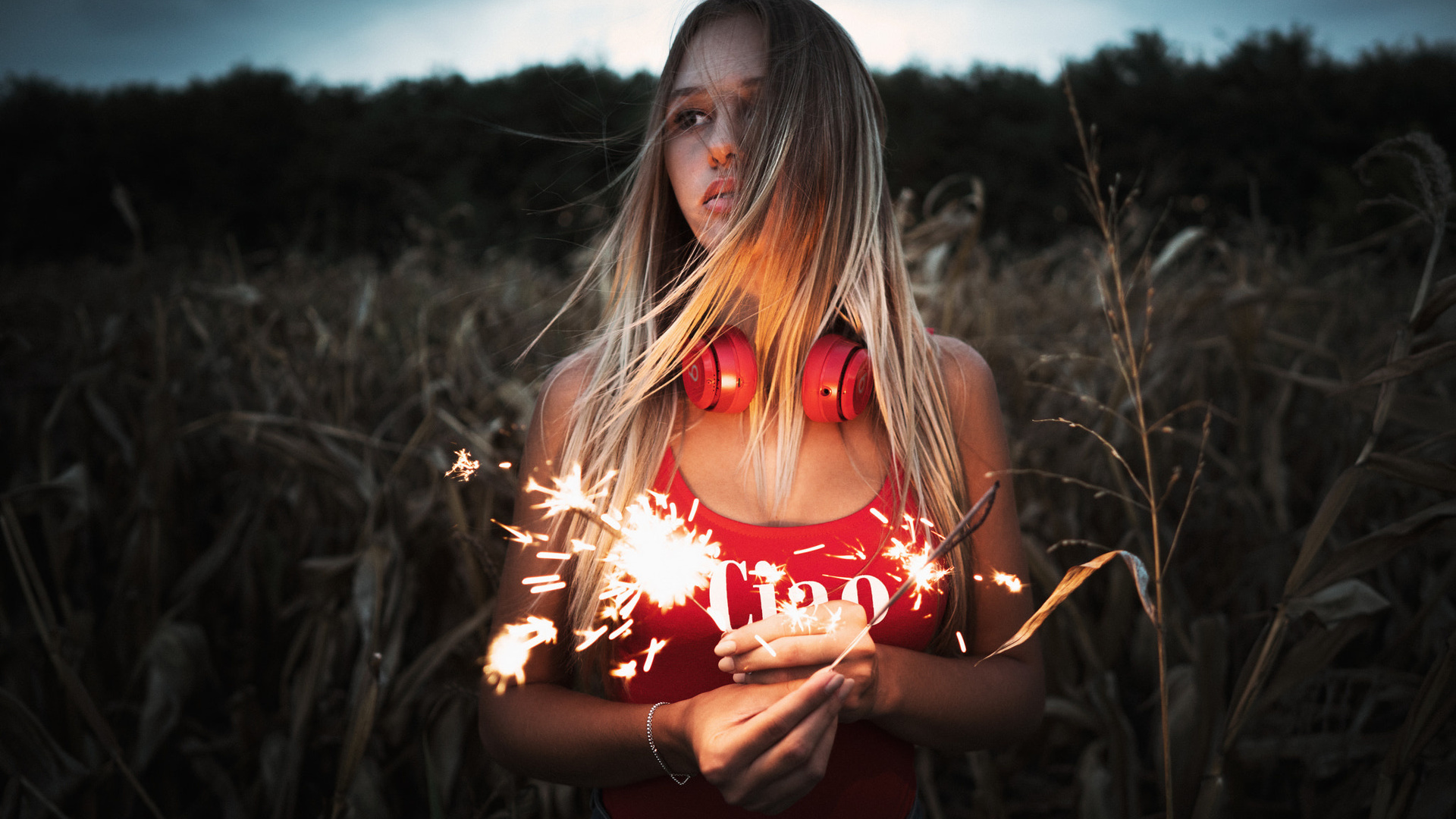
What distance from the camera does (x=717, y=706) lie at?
74cm

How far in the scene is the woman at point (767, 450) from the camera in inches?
36.7

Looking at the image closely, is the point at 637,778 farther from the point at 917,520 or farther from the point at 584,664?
the point at 917,520

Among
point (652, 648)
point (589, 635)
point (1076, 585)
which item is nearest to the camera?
point (652, 648)

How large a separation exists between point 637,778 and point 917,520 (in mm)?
494

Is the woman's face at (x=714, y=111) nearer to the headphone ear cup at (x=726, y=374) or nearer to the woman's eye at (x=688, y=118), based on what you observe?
the woman's eye at (x=688, y=118)

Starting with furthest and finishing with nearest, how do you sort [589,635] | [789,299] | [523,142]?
1. [523,142]
2. [789,299]
3. [589,635]

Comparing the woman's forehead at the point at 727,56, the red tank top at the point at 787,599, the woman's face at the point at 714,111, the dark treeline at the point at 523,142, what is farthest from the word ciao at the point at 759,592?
the dark treeline at the point at 523,142

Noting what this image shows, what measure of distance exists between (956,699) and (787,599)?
0.24 metres

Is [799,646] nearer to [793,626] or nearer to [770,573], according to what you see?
[793,626]

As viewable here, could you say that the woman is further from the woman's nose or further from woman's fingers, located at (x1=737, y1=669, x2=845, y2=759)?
woman's fingers, located at (x1=737, y1=669, x2=845, y2=759)

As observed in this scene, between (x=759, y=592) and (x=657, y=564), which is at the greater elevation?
(x=657, y=564)

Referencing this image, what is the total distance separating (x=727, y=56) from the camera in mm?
984

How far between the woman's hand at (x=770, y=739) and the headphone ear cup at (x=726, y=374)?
350 millimetres

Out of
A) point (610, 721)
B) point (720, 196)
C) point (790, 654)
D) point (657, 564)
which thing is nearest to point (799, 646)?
point (790, 654)
